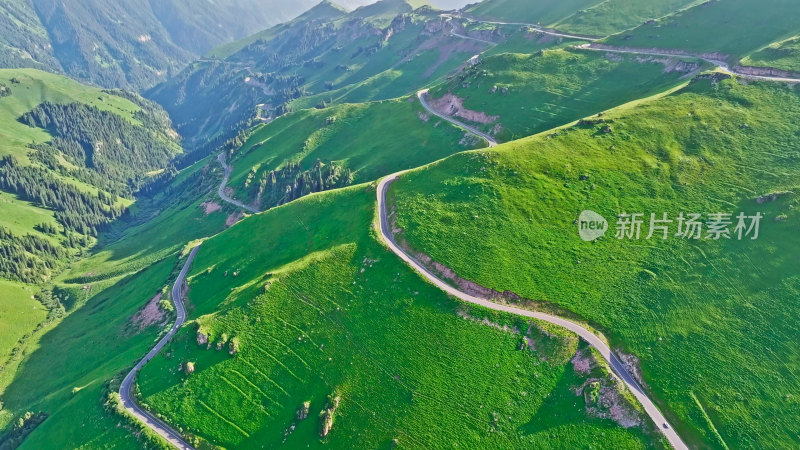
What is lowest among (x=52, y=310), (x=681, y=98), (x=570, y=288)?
(x=52, y=310)

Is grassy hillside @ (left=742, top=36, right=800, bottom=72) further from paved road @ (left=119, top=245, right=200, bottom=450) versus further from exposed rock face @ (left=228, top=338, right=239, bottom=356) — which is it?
paved road @ (left=119, top=245, right=200, bottom=450)

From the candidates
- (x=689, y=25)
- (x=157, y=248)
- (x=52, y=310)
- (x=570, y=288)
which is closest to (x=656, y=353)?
(x=570, y=288)

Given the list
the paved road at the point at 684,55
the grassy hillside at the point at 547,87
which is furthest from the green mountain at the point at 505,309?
the grassy hillside at the point at 547,87

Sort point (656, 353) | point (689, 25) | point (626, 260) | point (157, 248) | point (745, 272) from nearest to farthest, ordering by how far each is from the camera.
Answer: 1. point (656, 353)
2. point (745, 272)
3. point (626, 260)
4. point (689, 25)
5. point (157, 248)

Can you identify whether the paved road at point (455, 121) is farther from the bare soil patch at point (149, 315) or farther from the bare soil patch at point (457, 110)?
the bare soil patch at point (149, 315)

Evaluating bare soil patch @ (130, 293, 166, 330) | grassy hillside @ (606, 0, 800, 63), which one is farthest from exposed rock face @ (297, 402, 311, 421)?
grassy hillside @ (606, 0, 800, 63)

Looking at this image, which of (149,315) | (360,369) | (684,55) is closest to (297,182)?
(149,315)

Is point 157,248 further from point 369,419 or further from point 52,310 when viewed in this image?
point 369,419
